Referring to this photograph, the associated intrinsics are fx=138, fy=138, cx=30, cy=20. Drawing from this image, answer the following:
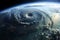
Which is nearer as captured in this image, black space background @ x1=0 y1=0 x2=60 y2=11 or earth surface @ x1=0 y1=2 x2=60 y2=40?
earth surface @ x1=0 y1=2 x2=60 y2=40

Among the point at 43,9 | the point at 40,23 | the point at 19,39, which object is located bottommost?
the point at 19,39

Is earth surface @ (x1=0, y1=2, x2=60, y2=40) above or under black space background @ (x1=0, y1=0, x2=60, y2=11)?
under

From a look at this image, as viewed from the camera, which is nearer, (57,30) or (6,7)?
(57,30)

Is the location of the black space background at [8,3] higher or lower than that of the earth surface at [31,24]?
higher

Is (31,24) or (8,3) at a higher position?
(8,3)

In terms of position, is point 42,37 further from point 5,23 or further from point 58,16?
point 5,23

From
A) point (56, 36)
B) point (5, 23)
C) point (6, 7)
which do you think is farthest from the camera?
point (6, 7)

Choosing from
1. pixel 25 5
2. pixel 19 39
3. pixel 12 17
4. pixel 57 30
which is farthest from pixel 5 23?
pixel 57 30

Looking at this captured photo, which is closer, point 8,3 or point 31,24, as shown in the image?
point 31,24

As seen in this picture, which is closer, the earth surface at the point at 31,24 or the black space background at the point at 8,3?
the earth surface at the point at 31,24

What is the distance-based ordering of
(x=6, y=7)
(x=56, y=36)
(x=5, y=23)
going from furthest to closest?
(x=6, y=7)
(x=5, y=23)
(x=56, y=36)

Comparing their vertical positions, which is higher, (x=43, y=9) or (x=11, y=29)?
(x=43, y=9)
